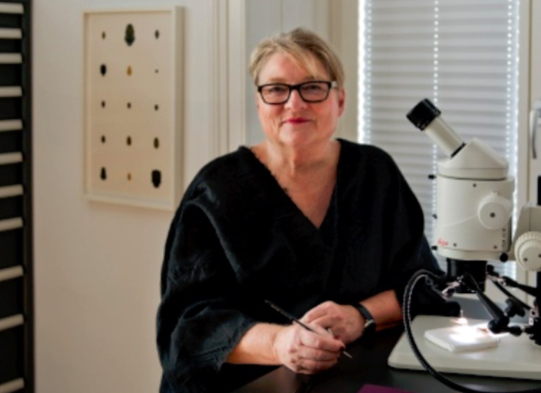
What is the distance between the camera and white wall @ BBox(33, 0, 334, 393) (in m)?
3.00

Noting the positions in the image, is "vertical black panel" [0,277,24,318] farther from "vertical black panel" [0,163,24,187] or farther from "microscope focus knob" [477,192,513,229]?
"microscope focus knob" [477,192,513,229]

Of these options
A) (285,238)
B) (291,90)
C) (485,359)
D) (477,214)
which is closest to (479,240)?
(477,214)

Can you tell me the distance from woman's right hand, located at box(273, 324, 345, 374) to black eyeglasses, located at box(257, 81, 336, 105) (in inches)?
21.2

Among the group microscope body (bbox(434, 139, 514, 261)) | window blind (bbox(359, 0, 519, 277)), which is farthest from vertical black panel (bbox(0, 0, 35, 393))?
microscope body (bbox(434, 139, 514, 261))

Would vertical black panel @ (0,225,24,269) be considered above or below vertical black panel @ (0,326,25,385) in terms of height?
above

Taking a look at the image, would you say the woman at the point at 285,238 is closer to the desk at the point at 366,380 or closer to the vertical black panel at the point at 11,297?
the desk at the point at 366,380

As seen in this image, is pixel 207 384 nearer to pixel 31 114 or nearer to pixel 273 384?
pixel 273 384

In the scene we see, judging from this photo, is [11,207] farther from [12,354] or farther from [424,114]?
[424,114]

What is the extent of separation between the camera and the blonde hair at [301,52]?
2084 mm

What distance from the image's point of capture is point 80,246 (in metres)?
3.19

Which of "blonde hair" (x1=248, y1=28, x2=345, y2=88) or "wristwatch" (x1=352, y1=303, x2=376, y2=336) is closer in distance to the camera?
"wristwatch" (x1=352, y1=303, x2=376, y2=336)

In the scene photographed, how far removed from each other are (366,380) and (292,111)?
64 cm

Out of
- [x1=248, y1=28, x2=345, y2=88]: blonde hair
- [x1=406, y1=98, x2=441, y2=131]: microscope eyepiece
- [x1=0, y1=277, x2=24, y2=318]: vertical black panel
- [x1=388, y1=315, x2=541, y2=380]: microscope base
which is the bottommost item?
[x1=0, y1=277, x2=24, y2=318]: vertical black panel

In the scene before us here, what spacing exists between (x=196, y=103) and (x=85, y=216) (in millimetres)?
620
